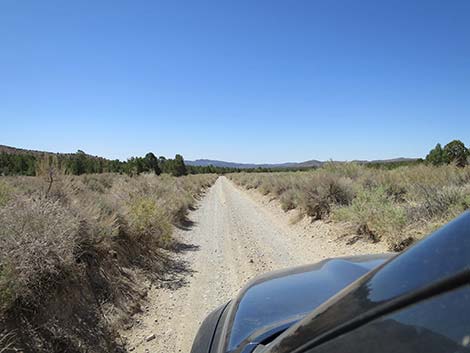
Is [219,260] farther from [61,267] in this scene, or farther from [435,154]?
[435,154]

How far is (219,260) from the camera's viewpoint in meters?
8.33

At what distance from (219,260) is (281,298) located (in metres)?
6.24

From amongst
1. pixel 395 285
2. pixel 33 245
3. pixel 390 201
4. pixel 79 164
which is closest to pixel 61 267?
pixel 33 245

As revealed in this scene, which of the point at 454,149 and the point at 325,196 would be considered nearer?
the point at 325,196

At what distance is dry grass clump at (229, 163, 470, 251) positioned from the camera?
7188 millimetres

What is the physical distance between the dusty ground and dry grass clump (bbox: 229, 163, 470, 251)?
53 cm

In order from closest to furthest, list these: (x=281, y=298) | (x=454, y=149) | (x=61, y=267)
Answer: (x=281, y=298)
(x=61, y=267)
(x=454, y=149)

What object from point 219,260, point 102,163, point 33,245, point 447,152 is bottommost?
point 219,260

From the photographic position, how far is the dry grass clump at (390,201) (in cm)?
719

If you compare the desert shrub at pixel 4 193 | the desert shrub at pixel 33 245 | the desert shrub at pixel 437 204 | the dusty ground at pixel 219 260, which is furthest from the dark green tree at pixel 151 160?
the desert shrub at pixel 33 245

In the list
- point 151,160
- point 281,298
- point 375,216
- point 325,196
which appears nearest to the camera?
point 281,298

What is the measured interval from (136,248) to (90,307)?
9.84ft

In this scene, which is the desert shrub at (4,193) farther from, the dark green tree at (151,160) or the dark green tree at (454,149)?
the dark green tree at (151,160)

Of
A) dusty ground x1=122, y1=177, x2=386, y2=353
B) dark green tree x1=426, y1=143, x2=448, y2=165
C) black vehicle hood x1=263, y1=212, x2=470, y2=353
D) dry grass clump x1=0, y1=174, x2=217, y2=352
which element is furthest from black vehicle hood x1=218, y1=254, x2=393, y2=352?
dark green tree x1=426, y1=143, x2=448, y2=165
